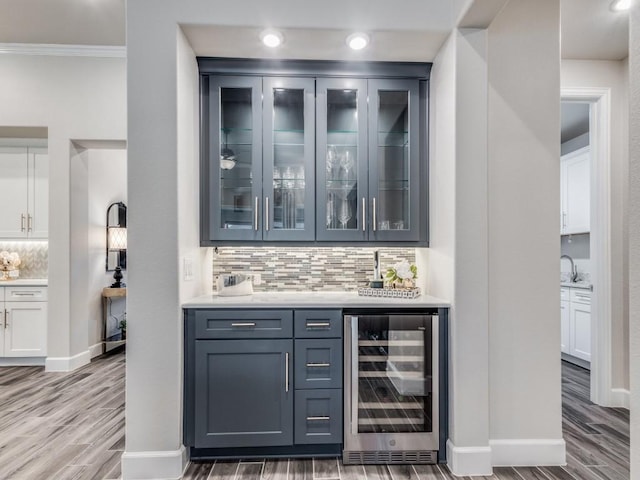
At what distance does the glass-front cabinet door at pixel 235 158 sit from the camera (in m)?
2.53

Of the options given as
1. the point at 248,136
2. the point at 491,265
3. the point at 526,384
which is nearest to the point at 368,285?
the point at 491,265

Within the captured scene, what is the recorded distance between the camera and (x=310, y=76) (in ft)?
8.36

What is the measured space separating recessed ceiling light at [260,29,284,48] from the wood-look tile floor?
2.56m

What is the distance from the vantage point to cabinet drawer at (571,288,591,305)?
4109mm

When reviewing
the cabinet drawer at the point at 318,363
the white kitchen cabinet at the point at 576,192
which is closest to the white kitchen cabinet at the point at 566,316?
the white kitchen cabinet at the point at 576,192

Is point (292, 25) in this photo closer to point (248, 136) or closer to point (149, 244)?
point (248, 136)

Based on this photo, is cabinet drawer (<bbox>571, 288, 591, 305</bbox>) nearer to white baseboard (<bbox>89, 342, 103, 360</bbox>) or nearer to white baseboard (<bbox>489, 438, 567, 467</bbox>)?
white baseboard (<bbox>489, 438, 567, 467</bbox>)

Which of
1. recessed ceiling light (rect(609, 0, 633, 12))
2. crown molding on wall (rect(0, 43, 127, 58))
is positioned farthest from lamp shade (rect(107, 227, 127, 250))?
recessed ceiling light (rect(609, 0, 633, 12))

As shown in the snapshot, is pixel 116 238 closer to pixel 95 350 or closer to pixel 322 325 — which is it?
pixel 95 350

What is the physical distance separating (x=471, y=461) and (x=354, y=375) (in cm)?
81

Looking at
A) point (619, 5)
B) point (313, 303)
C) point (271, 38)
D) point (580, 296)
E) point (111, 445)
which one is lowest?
point (111, 445)

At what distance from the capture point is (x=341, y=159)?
8.60ft

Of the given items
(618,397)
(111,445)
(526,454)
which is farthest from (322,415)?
(618,397)

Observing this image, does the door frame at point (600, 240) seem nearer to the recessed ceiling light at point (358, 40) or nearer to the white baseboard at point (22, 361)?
the recessed ceiling light at point (358, 40)
